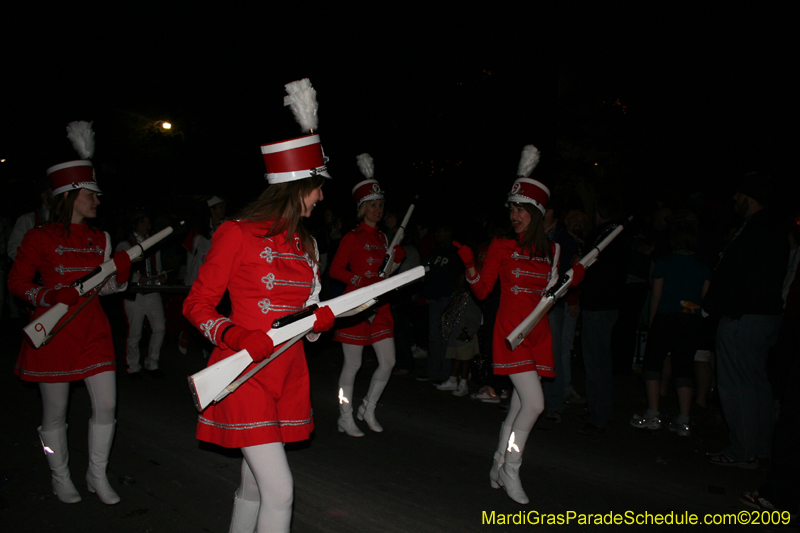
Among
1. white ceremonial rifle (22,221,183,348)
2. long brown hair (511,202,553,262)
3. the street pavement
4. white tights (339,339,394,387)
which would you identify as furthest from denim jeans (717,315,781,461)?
white ceremonial rifle (22,221,183,348)

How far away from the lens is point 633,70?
9484mm

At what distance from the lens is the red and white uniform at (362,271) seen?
17.4 ft

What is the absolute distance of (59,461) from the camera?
12.5 ft

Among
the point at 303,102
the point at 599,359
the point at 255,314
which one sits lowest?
the point at 599,359

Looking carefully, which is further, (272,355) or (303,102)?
(303,102)

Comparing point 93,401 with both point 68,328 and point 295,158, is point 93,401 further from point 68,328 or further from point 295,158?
point 295,158

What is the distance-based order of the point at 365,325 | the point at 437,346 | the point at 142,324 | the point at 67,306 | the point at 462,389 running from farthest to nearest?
1. the point at 142,324
2. the point at 437,346
3. the point at 462,389
4. the point at 365,325
5. the point at 67,306

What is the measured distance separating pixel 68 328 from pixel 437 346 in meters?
4.62

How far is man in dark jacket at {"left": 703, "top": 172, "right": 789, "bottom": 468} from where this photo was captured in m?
4.53

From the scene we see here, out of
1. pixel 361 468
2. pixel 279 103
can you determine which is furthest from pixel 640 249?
pixel 279 103

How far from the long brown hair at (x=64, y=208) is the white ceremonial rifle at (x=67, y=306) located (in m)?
0.42

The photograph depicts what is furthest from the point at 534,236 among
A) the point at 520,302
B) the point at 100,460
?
the point at 100,460

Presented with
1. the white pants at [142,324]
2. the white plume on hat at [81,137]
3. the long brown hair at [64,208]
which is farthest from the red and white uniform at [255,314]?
the white pants at [142,324]

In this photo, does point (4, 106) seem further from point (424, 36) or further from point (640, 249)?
point (640, 249)
